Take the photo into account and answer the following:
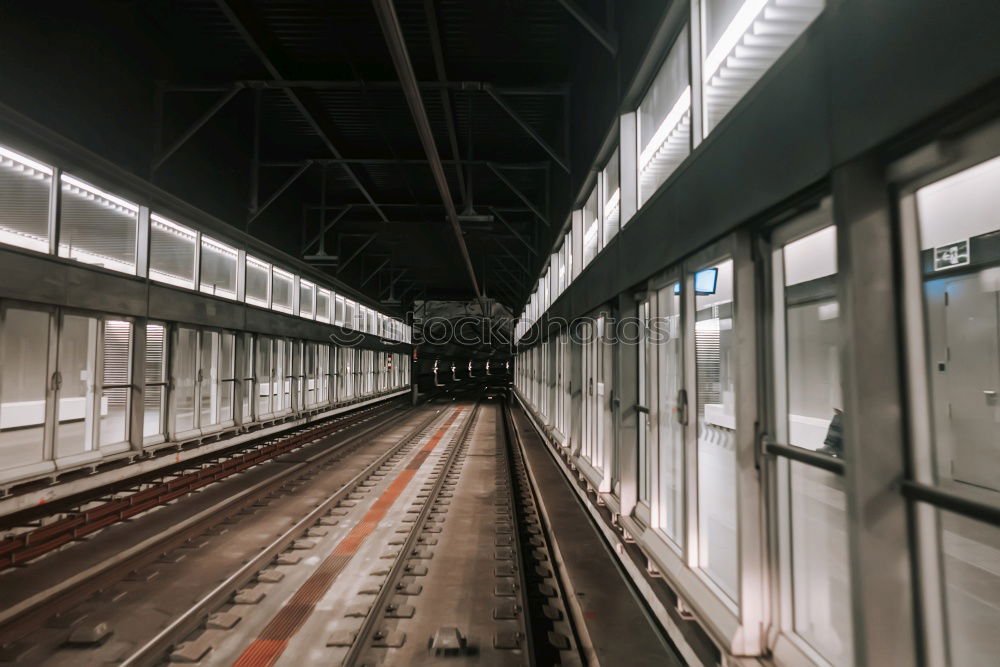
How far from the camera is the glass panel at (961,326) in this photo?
154 centimetres

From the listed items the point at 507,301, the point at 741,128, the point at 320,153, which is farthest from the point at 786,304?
the point at 507,301

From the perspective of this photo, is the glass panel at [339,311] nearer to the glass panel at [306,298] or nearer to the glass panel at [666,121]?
the glass panel at [306,298]

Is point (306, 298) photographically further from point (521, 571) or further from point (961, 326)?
point (961, 326)

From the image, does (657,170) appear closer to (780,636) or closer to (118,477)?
(780,636)

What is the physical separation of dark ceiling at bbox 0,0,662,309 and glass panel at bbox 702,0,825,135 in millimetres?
2189

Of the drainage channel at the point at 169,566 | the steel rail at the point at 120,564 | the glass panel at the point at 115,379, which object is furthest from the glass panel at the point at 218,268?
the steel rail at the point at 120,564

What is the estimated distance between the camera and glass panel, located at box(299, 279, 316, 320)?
1549cm

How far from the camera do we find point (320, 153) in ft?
36.7

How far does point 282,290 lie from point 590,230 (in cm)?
1002

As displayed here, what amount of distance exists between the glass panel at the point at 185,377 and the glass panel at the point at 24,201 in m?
3.10

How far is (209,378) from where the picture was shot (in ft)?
33.5

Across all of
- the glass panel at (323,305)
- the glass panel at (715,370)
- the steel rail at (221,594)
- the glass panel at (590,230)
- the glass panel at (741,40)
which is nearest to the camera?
the glass panel at (741,40)

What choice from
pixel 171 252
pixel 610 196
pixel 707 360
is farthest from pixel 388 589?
pixel 171 252

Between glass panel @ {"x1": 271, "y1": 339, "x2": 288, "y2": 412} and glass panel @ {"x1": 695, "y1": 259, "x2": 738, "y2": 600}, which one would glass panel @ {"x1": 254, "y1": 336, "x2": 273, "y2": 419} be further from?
glass panel @ {"x1": 695, "y1": 259, "x2": 738, "y2": 600}
